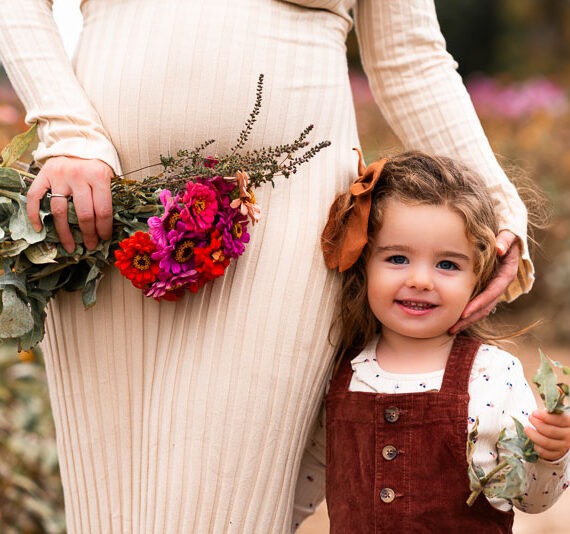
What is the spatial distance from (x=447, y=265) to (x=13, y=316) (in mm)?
918

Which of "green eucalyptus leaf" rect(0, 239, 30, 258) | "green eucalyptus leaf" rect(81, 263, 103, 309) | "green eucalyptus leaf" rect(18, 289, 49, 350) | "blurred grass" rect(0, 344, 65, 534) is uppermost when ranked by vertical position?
"green eucalyptus leaf" rect(0, 239, 30, 258)

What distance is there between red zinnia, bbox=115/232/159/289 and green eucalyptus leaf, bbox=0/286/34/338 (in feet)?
0.66

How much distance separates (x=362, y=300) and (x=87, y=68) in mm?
776

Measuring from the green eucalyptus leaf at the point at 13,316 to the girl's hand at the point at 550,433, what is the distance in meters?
0.98

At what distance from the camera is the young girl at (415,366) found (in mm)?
1886

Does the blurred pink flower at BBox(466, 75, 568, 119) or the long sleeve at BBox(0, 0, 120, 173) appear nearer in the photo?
the long sleeve at BBox(0, 0, 120, 173)

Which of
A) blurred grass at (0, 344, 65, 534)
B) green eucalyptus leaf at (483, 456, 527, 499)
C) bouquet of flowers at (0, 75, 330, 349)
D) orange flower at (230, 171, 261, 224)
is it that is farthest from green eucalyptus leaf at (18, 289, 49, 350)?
blurred grass at (0, 344, 65, 534)

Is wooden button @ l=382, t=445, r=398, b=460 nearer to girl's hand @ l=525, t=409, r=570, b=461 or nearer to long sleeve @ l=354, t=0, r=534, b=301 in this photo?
girl's hand @ l=525, t=409, r=570, b=461

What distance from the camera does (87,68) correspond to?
1.97m

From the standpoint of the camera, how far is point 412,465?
1899 millimetres

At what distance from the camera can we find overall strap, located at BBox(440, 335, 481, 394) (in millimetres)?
1926

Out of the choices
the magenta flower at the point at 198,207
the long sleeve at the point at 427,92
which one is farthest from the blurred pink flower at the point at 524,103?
the magenta flower at the point at 198,207

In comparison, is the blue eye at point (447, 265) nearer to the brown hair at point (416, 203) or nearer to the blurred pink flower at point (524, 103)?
the brown hair at point (416, 203)

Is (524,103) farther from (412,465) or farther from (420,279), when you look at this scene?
(412,465)
